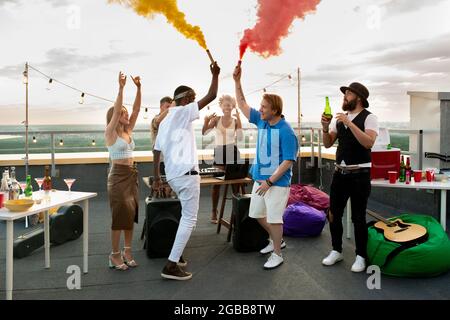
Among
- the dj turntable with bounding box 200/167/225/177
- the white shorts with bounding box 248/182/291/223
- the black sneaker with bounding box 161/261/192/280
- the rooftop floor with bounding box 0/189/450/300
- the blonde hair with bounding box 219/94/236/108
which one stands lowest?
the rooftop floor with bounding box 0/189/450/300

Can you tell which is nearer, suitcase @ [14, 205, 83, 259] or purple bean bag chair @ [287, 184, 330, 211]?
suitcase @ [14, 205, 83, 259]

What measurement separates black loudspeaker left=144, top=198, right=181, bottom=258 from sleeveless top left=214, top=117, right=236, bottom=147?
4.11 ft

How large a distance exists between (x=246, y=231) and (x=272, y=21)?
6.33ft

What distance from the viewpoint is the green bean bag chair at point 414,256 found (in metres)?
3.02

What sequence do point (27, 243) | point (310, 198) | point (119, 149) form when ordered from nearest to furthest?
1. point (119, 149)
2. point (27, 243)
3. point (310, 198)

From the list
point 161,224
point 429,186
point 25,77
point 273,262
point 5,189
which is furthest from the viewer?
point 25,77

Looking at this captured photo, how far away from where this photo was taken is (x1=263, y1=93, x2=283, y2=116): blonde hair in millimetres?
3195

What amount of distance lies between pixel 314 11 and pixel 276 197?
1.60m

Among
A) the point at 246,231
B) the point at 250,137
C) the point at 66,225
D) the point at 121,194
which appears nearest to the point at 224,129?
the point at 246,231

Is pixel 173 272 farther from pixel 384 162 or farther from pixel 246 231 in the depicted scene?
pixel 384 162

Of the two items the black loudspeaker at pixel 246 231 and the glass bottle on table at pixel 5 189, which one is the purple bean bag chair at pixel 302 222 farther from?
the glass bottle on table at pixel 5 189

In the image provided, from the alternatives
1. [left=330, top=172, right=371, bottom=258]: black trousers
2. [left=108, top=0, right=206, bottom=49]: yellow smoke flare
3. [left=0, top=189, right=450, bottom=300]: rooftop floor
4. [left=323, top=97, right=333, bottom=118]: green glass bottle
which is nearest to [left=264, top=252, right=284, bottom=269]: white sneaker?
[left=0, top=189, right=450, bottom=300]: rooftop floor

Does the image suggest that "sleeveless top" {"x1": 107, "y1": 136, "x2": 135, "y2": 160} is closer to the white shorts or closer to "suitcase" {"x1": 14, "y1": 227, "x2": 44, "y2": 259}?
the white shorts

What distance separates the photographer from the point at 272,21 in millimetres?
3385
